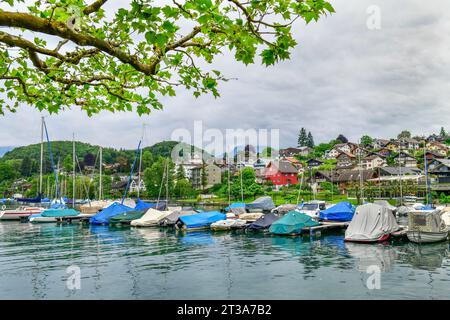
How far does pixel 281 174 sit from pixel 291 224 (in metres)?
81.4

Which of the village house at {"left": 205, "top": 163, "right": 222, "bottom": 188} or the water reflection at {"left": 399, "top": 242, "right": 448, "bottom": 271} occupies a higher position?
the village house at {"left": 205, "top": 163, "right": 222, "bottom": 188}

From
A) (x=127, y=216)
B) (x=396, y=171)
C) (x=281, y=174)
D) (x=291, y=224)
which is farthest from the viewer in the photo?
(x=281, y=174)

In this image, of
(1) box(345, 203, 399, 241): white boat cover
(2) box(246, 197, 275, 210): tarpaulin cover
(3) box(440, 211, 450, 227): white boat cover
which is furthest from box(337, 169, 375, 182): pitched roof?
(1) box(345, 203, 399, 241): white boat cover

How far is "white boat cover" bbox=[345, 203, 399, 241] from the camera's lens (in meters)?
27.8

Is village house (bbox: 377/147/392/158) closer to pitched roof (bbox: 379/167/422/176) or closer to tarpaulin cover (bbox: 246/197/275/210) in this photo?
pitched roof (bbox: 379/167/422/176)

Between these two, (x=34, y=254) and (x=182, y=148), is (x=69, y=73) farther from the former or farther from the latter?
(x=182, y=148)

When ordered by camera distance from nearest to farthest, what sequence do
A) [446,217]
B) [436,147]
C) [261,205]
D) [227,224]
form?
[446,217]
[227,224]
[261,205]
[436,147]

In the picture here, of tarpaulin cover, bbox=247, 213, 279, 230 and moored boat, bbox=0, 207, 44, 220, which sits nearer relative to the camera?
tarpaulin cover, bbox=247, 213, 279, 230

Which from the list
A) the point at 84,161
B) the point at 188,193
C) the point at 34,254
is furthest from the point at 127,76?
the point at 84,161

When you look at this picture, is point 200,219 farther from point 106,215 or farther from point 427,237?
point 427,237

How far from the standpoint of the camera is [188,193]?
102 meters

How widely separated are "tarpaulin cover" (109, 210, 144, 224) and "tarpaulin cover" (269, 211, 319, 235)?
19.9 metres

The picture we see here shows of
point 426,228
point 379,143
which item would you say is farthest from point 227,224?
point 379,143

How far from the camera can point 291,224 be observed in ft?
105
